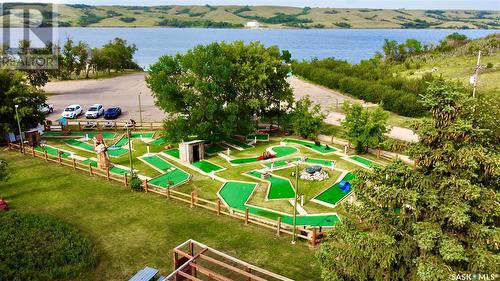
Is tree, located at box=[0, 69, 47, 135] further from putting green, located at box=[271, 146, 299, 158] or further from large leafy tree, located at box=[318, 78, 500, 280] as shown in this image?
large leafy tree, located at box=[318, 78, 500, 280]

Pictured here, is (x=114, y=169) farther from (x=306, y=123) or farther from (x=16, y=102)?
(x=306, y=123)

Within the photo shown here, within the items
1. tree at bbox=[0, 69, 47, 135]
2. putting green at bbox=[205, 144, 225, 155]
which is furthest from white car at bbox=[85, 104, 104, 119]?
putting green at bbox=[205, 144, 225, 155]

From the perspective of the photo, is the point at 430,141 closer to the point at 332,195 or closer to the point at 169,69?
the point at 332,195

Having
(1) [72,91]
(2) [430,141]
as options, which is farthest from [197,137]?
(1) [72,91]

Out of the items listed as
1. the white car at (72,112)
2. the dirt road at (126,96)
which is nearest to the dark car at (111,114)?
the dirt road at (126,96)

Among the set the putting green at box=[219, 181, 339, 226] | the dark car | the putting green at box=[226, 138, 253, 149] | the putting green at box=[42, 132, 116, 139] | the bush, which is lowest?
the bush

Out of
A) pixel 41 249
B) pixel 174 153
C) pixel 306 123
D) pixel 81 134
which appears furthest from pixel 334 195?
pixel 81 134
